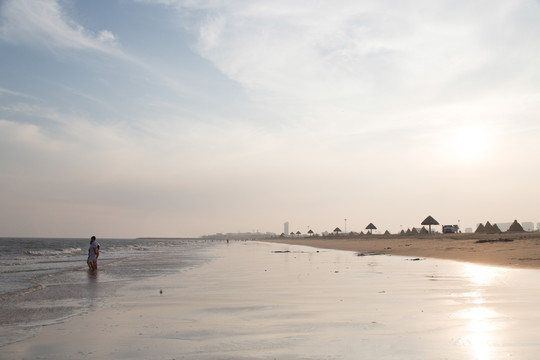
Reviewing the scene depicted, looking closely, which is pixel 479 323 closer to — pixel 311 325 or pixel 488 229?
pixel 311 325

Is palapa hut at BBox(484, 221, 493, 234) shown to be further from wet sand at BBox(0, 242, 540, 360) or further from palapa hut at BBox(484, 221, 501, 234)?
wet sand at BBox(0, 242, 540, 360)

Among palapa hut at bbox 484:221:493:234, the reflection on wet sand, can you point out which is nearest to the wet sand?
the reflection on wet sand

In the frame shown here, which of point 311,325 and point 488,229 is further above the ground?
point 488,229

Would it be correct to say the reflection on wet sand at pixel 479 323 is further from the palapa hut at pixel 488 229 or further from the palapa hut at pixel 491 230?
the palapa hut at pixel 488 229

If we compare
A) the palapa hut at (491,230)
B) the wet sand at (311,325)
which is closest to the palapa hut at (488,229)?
the palapa hut at (491,230)

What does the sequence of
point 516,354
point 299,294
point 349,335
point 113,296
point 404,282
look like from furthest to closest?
point 404,282 < point 113,296 < point 299,294 < point 349,335 < point 516,354

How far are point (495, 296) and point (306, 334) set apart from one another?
5.75m

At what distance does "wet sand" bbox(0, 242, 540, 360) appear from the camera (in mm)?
6074

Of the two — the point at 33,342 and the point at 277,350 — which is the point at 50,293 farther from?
the point at 277,350

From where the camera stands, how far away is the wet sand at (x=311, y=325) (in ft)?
19.9

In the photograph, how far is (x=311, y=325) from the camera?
25.5 ft

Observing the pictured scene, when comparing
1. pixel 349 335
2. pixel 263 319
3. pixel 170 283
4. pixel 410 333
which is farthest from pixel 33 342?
pixel 170 283

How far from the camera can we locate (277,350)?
616 centimetres

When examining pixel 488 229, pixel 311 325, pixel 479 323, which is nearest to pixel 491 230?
pixel 488 229
